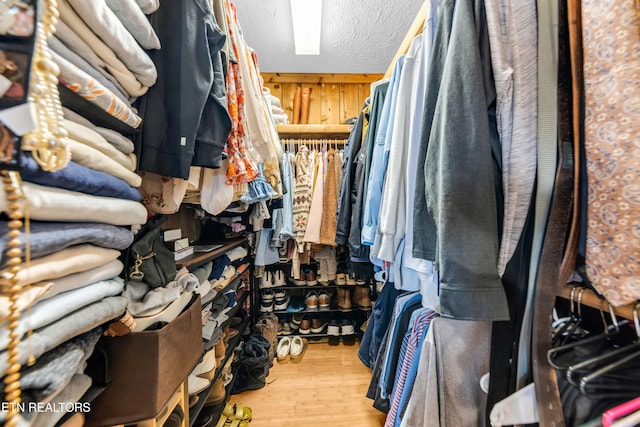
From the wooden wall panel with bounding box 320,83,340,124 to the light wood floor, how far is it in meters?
2.00

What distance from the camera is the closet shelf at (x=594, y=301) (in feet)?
1.06

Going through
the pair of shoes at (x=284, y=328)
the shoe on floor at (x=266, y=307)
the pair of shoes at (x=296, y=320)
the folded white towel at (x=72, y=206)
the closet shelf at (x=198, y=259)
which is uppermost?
the folded white towel at (x=72, y=206)

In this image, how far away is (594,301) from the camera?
0.36 meters

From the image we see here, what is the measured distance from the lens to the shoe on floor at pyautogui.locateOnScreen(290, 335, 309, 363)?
1.81 meters

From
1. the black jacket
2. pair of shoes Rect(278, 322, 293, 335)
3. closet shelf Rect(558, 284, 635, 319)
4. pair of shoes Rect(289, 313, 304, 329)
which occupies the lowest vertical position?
pair of shoes Rect(278, 322, 293, 335)

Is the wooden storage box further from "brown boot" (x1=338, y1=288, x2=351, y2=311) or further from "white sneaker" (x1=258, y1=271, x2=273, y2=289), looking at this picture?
"brown boot" (x1=338, y1=288, x2=351, y2=311)

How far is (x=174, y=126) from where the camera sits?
1.58ft

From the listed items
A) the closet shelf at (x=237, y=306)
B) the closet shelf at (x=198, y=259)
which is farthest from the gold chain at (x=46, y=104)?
the closet shelf at (x=237, y=306)

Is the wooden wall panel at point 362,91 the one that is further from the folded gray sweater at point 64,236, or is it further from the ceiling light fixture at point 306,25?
the folded gray sweater at point 64,236

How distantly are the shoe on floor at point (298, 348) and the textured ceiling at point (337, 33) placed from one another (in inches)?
84.6

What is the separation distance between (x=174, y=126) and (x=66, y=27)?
0.18 m

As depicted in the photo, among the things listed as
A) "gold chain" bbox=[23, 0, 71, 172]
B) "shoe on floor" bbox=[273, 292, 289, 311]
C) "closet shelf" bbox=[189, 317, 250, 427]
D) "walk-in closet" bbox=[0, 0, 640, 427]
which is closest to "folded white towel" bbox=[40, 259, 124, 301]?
"walk-in closet" bbox=[0, 0, 640, 427]

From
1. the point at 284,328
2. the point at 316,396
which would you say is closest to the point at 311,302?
the point at 284,328

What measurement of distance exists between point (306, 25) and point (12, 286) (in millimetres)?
1589
